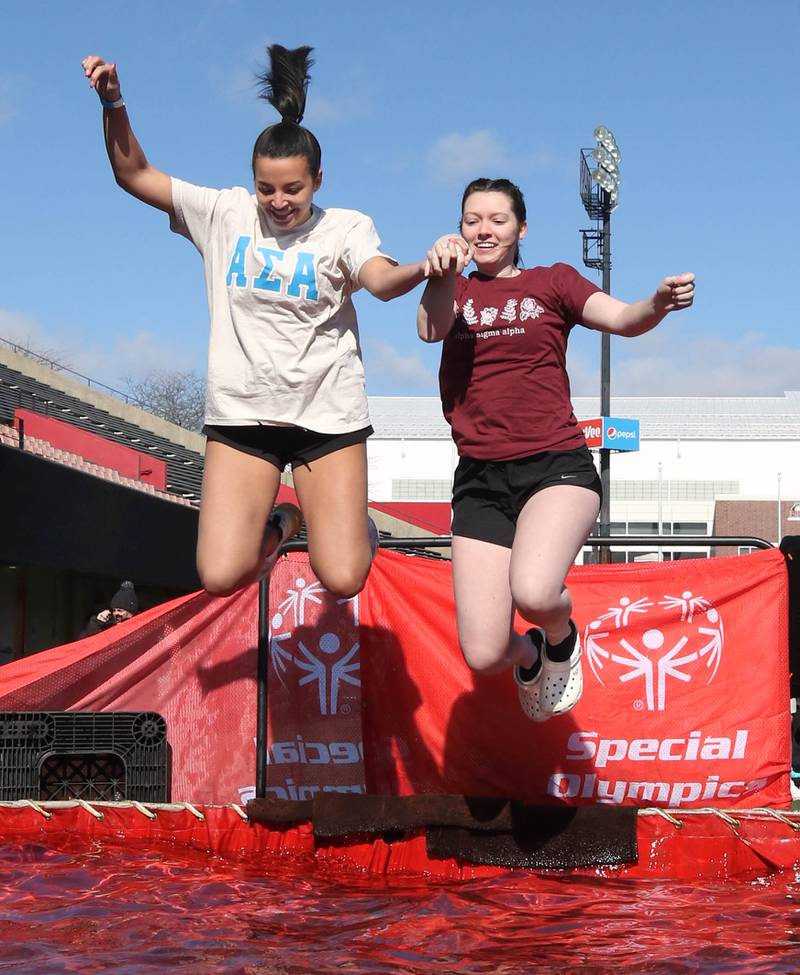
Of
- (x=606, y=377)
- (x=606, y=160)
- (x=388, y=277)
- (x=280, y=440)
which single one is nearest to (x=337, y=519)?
(x=280, y=440)

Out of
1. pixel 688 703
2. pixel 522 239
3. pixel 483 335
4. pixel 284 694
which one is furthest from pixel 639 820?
pixel 522 239

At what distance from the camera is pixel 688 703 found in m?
5.17

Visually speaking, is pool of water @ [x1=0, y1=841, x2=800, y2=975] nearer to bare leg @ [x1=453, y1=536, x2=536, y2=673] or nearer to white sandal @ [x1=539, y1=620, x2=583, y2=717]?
white sandal @ [x1=539, y1=620, x2=583, y2=717]

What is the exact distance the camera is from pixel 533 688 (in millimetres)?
4508

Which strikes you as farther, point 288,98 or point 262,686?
point 262,686

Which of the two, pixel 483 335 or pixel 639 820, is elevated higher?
pixel 483 335

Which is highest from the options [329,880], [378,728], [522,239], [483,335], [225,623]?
[522,239]

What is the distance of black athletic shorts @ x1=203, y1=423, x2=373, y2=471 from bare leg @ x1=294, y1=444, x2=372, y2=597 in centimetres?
3

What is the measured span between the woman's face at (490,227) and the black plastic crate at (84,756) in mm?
2390

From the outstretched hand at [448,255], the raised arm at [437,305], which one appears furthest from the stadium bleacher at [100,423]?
the outstretched hand at [448,255]

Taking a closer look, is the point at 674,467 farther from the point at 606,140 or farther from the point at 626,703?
the point at 626,703

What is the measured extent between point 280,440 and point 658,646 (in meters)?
1.97

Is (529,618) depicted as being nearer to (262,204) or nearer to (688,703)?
(688,703)

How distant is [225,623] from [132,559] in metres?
9.90
